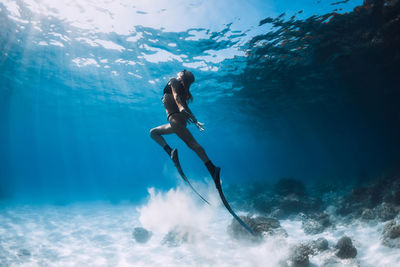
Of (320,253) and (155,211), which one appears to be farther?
(155,211)

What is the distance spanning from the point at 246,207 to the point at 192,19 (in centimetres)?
1453

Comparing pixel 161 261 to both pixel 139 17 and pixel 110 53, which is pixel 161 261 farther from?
pixel 110 53

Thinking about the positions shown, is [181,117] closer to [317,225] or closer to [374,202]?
[317,225]

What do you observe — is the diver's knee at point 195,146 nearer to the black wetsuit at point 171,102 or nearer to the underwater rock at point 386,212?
the black wetsuit at point 171,102

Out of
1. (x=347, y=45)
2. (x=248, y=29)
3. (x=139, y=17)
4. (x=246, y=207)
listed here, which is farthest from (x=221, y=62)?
(x=246, y=207)

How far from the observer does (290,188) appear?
49.8ft

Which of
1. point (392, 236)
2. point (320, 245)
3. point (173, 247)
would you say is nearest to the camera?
point (392, 236)

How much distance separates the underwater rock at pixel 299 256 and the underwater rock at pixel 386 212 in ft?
15.8

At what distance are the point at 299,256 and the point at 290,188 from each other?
10.3m

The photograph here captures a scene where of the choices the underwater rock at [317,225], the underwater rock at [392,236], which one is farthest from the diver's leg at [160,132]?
the underwater rock at [317,225]

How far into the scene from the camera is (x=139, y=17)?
11781 mm

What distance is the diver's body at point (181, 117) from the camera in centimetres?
347

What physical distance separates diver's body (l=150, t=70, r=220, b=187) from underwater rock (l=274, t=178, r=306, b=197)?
13.3 metres

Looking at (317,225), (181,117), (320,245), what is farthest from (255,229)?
(181,117)
